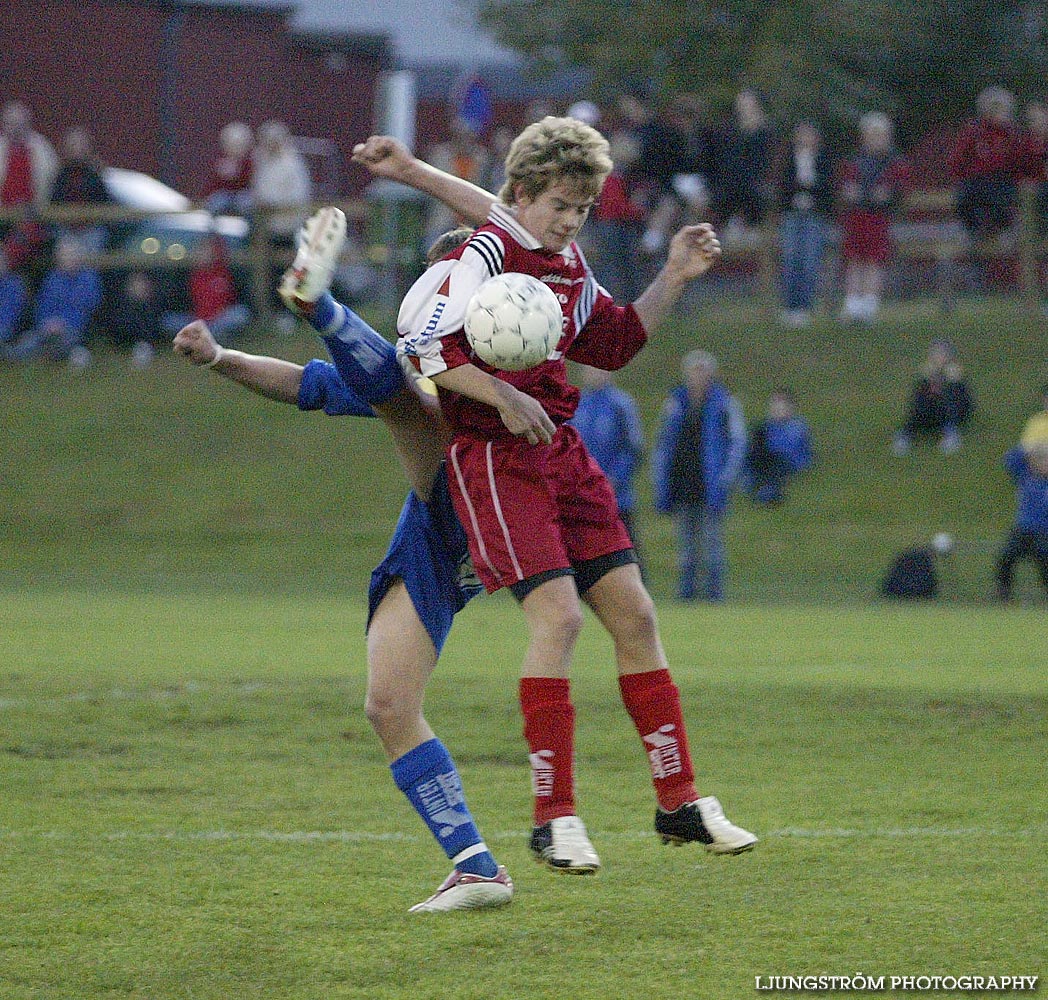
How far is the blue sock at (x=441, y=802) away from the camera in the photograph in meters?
5.39

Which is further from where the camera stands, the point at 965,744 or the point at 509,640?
the point at 509,640

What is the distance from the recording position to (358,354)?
5.29 m

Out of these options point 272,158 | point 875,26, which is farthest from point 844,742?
point 875,26

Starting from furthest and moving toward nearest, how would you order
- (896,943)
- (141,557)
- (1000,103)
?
(1000,103)
(141,557)
(896,943)

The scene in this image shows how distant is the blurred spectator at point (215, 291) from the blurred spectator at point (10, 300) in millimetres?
2357

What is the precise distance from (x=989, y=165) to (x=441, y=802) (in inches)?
701

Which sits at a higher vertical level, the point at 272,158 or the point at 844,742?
the point at 272,158

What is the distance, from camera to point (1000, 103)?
21.3m

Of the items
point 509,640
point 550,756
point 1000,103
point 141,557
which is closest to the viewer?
point 550,756

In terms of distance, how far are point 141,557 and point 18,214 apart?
23.8ft

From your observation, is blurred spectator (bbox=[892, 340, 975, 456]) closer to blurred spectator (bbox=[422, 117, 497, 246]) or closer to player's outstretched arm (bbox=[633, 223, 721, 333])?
blurred spectator (bbox=[422, 117, 497, 246])

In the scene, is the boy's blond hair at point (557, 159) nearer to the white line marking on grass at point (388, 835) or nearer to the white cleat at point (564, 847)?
the white cleat at point (564, 847)

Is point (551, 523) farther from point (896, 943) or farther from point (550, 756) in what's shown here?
point (896, 943)

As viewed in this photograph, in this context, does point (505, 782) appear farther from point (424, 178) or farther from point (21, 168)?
point (21, 168)
